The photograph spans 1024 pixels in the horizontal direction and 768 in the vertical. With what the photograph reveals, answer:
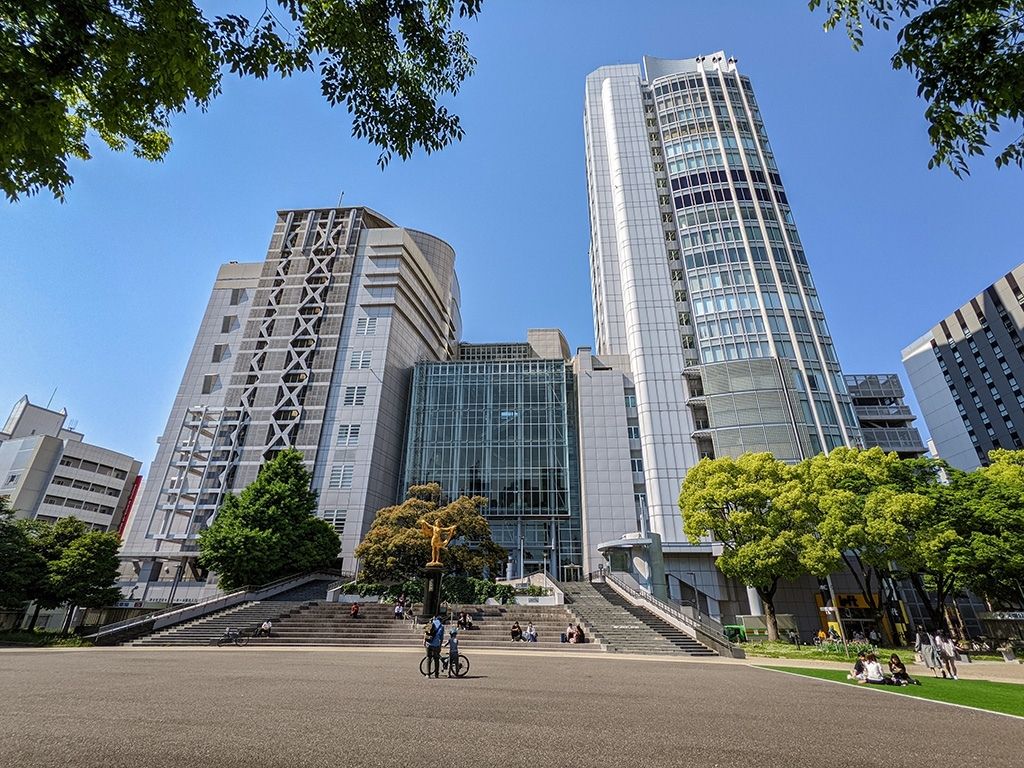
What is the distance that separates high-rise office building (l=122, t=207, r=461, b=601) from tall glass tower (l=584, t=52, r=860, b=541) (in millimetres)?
28616

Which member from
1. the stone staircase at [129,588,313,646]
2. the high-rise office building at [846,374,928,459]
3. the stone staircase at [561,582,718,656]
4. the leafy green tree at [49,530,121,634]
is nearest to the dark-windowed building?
the stone staircase at [561,582,718,656]

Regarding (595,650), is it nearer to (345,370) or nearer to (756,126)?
(345,370)

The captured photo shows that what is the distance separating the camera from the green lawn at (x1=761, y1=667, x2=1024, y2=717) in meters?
10.6

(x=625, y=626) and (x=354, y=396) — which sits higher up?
(x=354, y=396)

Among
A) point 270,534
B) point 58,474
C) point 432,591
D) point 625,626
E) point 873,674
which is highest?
point 58,474

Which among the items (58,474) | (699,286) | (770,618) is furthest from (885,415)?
(58,474)

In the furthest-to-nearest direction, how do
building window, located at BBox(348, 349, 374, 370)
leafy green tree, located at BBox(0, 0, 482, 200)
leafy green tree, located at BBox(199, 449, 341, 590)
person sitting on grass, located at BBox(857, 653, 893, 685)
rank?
building window, located at BBox(348, 349, 374, 370), leafy green tree, located at BBox(199, 449, 341, 590), person sitting on grass, located at BBox(857, 653, 893, 685), leafy green tree, located at BBox(0, 0, 482, 200)

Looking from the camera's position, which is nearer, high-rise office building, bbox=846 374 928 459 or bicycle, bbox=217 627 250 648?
bicycle, bbox=217 627 250 648

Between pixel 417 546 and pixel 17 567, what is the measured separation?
25.2m

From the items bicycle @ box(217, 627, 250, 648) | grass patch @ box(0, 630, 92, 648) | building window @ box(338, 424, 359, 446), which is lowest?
grass patch @ box(0, 630, 92, 648)

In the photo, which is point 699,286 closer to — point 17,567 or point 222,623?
point 222,623

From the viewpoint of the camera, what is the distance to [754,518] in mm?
29828

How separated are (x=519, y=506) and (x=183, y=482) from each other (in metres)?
37.1

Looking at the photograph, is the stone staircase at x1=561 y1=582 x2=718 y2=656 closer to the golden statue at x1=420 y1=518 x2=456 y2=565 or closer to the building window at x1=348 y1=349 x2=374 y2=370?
Answer: the golden statue at x1=420 y1=518 x2=456 y2=565
